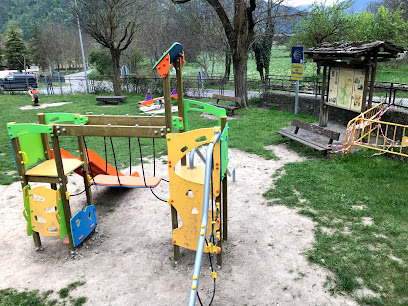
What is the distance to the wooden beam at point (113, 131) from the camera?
4.04 meters

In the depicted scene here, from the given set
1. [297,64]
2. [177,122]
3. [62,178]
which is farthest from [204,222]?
[297,64]

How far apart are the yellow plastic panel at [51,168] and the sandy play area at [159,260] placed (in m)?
1.11

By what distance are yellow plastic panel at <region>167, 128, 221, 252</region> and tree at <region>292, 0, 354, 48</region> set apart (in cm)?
2011

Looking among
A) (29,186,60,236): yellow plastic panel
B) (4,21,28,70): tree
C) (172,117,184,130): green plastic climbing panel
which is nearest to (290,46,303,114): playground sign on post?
(172,117,184,130): green plastic climbing panel

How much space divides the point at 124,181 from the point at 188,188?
225 cm

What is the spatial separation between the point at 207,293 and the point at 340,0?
2828cm

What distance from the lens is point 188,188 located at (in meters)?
3.97

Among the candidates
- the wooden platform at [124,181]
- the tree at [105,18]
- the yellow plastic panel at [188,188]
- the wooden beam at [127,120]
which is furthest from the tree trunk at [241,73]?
the yellow plastic panel at [188,188]

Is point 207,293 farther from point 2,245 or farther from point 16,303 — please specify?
point 2,245

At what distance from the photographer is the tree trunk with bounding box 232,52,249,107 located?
14281mm

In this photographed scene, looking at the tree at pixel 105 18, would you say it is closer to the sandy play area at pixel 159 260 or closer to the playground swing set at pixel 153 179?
the sandy play area at pixel 159 260

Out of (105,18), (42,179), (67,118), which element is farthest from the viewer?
(105,18)

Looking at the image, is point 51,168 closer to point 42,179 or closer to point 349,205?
point 42,179

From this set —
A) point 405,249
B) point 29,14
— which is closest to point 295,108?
point 405,249
